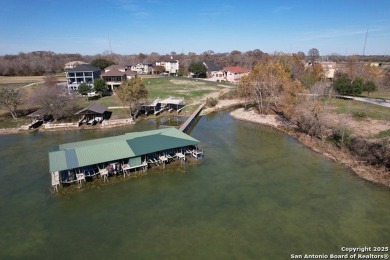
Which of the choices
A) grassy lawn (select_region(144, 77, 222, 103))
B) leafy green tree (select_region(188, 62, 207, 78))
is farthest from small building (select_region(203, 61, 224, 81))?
grassy lawn (select_region(144, 77, 222, 103))

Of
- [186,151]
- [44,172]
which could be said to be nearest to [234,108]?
[186,151]


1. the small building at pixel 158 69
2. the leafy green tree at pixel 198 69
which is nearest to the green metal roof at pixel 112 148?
the leafy green tree at pixel 198 69

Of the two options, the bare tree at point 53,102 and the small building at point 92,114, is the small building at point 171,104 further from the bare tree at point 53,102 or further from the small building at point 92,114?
the bare tree at point 53,102

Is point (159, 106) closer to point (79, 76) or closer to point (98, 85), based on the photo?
point (98, 85)

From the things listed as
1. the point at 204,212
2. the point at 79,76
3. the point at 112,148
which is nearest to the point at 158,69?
the point at 79,76

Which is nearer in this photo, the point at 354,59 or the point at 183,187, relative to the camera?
the point at 183,187

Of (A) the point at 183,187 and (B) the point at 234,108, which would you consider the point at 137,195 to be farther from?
(B) the point at 234,108
